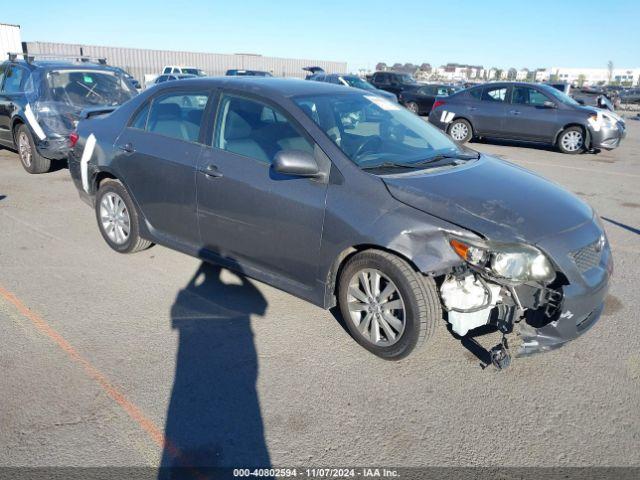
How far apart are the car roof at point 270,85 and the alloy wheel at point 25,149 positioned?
5.35 metres

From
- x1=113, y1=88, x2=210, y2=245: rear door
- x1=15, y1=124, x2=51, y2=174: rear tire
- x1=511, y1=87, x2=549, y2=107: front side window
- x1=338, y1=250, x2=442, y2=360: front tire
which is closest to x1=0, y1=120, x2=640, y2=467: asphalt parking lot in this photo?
x1=338, y1=250, x2=442, y2=360: front tire

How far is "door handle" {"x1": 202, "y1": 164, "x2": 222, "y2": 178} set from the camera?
386cm

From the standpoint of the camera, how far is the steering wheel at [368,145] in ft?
11.7

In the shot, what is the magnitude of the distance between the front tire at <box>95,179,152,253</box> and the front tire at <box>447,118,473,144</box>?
10.1 metres

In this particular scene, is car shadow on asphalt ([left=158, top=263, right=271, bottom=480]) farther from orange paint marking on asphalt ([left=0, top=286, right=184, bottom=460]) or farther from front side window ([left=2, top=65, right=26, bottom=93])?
front side window ([left=2, top=65, right=26, bottom=93])

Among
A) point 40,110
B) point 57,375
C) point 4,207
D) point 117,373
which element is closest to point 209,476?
point 117,373

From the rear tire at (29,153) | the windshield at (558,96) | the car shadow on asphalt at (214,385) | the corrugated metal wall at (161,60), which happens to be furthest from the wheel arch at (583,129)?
the corrugated metal wall at (161,60)

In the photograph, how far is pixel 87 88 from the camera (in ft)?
27.9

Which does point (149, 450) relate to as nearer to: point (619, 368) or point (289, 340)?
point (289, 340)

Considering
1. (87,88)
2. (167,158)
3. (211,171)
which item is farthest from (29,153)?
(211,171)

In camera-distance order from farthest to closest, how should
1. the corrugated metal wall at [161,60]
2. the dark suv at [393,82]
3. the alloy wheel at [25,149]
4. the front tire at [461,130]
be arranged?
the corrugated metal wall at [161,60] → the dark suv at [393,82] → the front tire at [461,130] → the alloy wheel at [25,149]

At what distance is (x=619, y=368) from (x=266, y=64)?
45.8m

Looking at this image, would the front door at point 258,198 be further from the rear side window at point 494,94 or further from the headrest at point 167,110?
the rear side window at point 494,94

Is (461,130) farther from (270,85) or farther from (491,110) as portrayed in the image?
(270,85)
